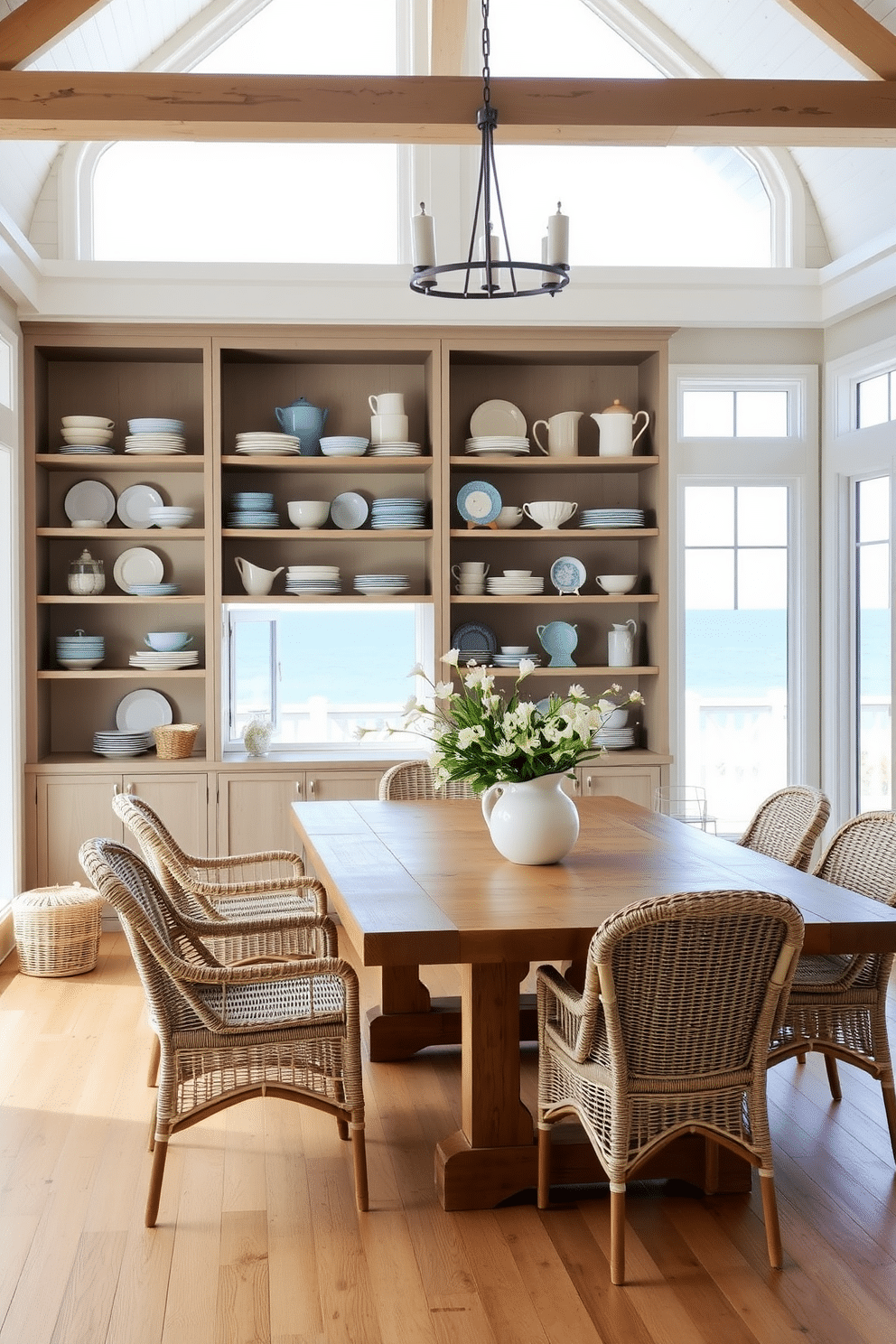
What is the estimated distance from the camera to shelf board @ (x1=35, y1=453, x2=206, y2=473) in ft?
18.8

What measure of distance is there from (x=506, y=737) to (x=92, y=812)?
307 cm

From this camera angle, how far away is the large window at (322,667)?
6.30 m

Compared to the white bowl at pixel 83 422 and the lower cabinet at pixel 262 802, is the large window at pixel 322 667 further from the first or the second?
the white bowl at pixel 83 422

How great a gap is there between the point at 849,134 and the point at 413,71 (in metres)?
2.55

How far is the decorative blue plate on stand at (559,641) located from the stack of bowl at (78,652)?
2.10m

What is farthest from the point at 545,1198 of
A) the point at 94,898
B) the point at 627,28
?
the point at 627,28

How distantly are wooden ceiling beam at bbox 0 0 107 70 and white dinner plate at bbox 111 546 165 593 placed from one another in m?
2.54

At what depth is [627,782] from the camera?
235 inches

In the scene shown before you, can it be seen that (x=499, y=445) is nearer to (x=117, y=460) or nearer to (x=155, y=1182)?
(x=117, y=460)

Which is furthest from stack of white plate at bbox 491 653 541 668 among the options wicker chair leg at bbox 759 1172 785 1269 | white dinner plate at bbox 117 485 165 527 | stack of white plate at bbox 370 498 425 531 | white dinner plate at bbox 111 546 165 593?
wicker chair leg at bbox 759 1172 785 1269

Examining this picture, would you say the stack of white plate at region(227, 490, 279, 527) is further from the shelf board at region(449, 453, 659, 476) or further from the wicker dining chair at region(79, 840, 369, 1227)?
the wicker dining chair at region(79, 840, 369, 1227)

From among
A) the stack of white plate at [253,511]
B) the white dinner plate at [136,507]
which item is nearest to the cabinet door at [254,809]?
the stack of white plate at [253,511]

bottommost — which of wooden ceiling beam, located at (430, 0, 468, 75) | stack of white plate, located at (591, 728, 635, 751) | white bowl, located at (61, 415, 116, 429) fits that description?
stack of white plate, located at (591, 728, 635, 751)

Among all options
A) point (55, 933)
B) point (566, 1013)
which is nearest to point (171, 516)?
point (55, 933)
